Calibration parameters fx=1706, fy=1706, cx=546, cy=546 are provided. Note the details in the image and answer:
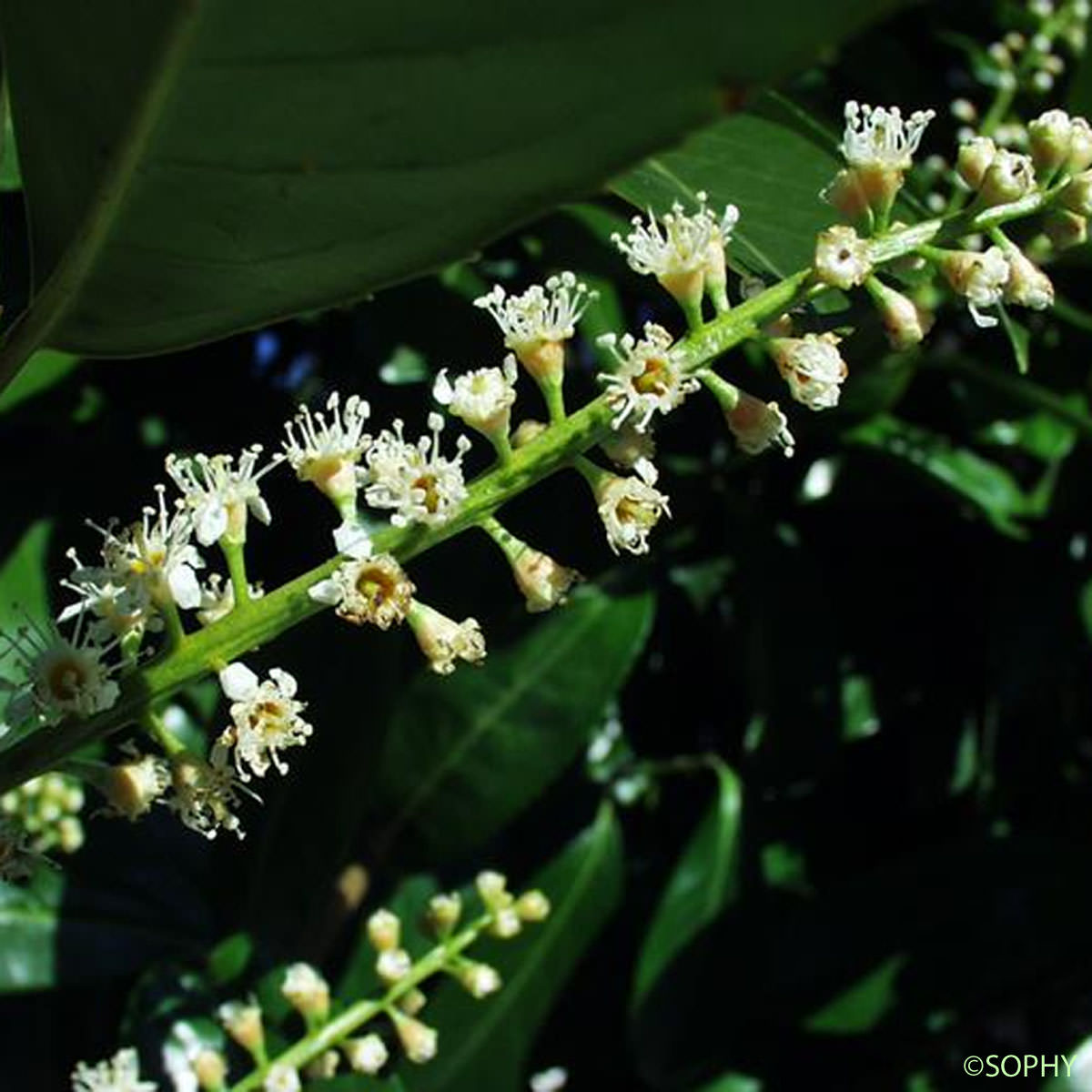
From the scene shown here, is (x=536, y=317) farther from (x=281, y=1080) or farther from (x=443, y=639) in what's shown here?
(x=281, y=1080)

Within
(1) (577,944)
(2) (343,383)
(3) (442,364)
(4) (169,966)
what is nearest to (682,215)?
(3) (442,364)

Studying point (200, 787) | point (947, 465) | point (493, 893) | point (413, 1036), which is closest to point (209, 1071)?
point (413, 1036)

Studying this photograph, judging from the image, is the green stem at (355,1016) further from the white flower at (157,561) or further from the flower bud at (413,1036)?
the white flower at (157,561)

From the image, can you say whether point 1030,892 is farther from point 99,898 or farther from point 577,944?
point 99,898

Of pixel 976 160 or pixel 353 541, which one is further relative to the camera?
pixel 976 160

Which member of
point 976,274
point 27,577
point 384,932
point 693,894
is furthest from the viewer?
point 693,894

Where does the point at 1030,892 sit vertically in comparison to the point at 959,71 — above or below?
below
